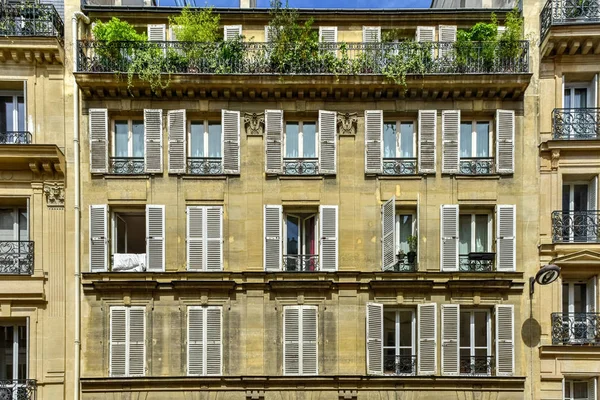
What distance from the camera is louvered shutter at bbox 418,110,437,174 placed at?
14102 millimetres

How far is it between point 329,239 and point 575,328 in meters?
7.32

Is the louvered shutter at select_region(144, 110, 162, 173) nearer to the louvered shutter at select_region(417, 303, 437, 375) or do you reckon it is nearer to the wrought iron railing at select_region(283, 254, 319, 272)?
the wrought iron railing at select_region(283, 254, 319, 272)

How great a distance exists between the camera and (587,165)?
13.9 m

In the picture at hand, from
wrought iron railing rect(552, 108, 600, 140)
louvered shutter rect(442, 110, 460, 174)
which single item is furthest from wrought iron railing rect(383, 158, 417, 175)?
wrought iron railing rect(552, 108, 600, 140)

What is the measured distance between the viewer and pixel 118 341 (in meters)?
13.5

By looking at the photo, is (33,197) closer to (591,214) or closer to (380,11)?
(380,11)

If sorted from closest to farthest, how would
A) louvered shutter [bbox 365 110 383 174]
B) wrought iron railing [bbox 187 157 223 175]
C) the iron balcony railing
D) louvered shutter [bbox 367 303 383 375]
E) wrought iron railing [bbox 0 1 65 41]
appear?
1. louvered shutter [bbox 367 303 383 375]
2. wrought iron railing [bbox 0 1 65 41]
3. the iron balcony railing
4. louvered shutter [bbox 365 110 383 174]
5. wrought iron railing [bbox 187 157 223 175]

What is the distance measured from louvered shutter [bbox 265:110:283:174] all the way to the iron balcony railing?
135 centimetres

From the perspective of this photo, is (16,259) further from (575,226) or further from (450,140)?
(575,226)

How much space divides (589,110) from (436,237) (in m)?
5.72

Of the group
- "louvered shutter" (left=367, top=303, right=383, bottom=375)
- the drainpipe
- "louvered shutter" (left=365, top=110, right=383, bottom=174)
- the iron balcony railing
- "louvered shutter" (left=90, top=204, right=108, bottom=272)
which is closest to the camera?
the drainpipe

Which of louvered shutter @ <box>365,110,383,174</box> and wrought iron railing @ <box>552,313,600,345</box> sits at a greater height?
louvered shutter @ <box>365,110,383,174</box>

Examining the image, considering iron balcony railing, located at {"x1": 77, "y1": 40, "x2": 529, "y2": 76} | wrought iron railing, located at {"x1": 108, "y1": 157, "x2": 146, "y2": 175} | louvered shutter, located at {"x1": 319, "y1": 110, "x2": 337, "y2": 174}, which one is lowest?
wrought iron railing, located at {"x1": 108, "y1": 157, "x2": 146, "y2": 175}

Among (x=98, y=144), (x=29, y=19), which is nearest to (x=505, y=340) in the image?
(x=98, y=144)
